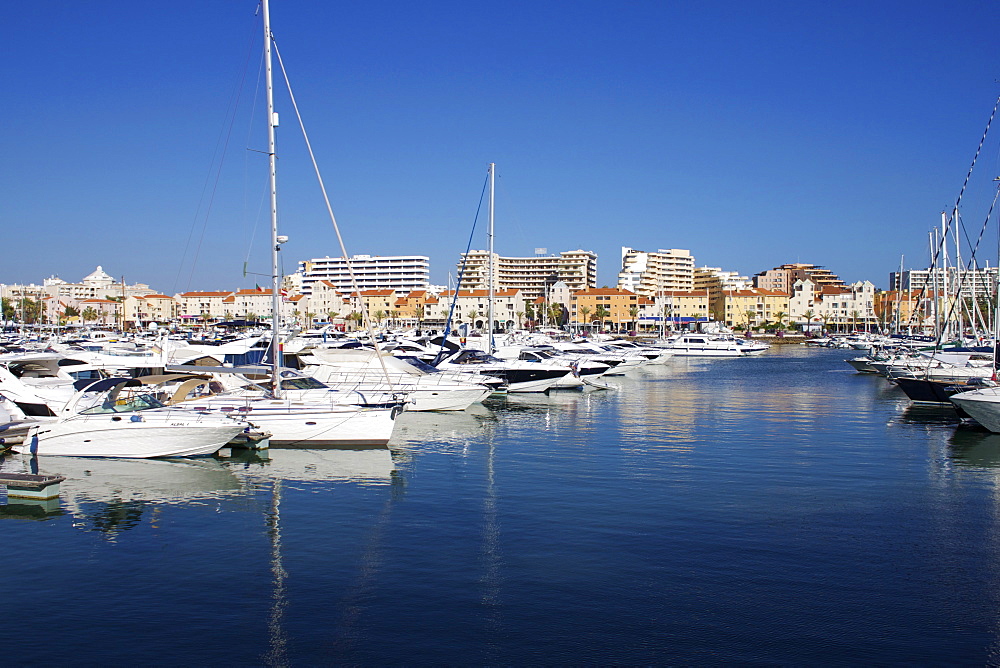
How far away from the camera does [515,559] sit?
13.5 metres

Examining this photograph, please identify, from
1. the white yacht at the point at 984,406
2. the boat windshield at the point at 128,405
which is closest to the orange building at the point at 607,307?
the white yacht at the point at 984,406

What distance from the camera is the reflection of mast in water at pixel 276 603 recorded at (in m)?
10.0

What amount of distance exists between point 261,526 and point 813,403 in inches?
1195

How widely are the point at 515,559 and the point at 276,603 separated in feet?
12.7

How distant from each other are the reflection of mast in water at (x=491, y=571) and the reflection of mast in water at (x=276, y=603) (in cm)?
250

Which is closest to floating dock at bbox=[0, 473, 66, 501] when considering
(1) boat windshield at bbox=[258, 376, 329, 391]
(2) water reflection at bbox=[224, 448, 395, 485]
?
(2) water reflection at bbox=[224, 448, 395, 485]

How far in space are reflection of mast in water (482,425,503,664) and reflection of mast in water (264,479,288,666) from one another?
2.50 m

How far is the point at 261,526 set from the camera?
51.4ft

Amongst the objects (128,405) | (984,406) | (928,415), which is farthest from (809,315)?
(128,405)

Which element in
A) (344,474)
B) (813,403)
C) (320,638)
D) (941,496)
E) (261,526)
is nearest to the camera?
(320,638)

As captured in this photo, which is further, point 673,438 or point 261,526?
point 673,438

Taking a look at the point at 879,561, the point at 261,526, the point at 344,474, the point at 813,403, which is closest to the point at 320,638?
the point at 261,526

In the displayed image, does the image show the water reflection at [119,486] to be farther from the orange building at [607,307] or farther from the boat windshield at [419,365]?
the orange building at [607,307]

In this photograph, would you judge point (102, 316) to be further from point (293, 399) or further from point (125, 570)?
point (125, 570)
